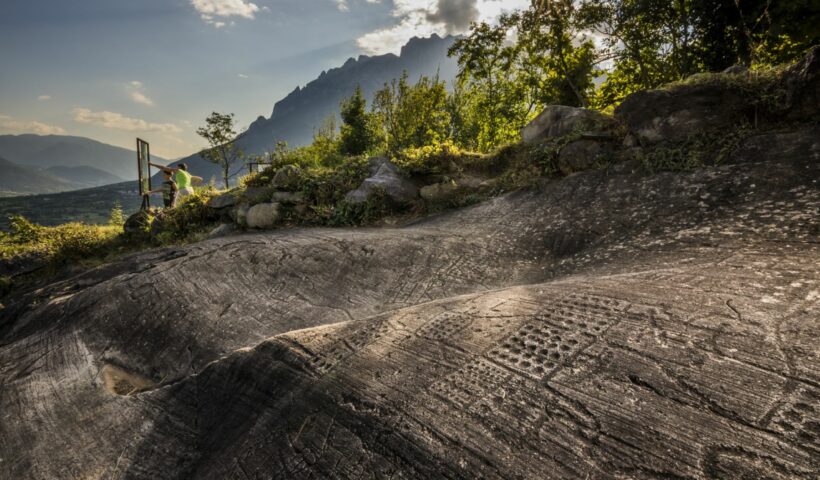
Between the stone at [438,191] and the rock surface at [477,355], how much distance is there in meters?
2.57

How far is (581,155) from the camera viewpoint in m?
6.41

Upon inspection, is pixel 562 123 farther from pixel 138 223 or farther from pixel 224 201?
pixel 138 223

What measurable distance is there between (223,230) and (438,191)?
17.7ft

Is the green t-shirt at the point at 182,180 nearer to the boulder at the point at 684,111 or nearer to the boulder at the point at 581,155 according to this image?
the boulder at the point at 581,155

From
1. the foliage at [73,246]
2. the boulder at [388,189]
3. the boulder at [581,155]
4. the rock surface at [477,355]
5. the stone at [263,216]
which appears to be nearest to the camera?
the rock surface at [477,355]

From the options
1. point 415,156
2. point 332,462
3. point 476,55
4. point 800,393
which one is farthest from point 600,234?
point 476,55

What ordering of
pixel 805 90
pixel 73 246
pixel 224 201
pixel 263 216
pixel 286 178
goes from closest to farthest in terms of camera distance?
pixel 805 90 < pixel 263 216 < pixel 286 178 < pixel 224 201 < pixel 73 246

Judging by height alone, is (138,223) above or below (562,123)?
below

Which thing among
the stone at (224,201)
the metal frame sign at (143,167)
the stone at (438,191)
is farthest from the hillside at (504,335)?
the metal frame sign at (143,167)

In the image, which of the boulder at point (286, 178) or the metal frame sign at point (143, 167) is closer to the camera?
the boulder at point (286, 178)

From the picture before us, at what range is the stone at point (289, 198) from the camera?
850 centimetres

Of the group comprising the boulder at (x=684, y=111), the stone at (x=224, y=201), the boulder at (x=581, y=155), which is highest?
the boulder at (x=684, y=111)

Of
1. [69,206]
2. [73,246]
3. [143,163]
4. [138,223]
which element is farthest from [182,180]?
[69,206]

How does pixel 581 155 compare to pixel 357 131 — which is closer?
pixel 581 155
